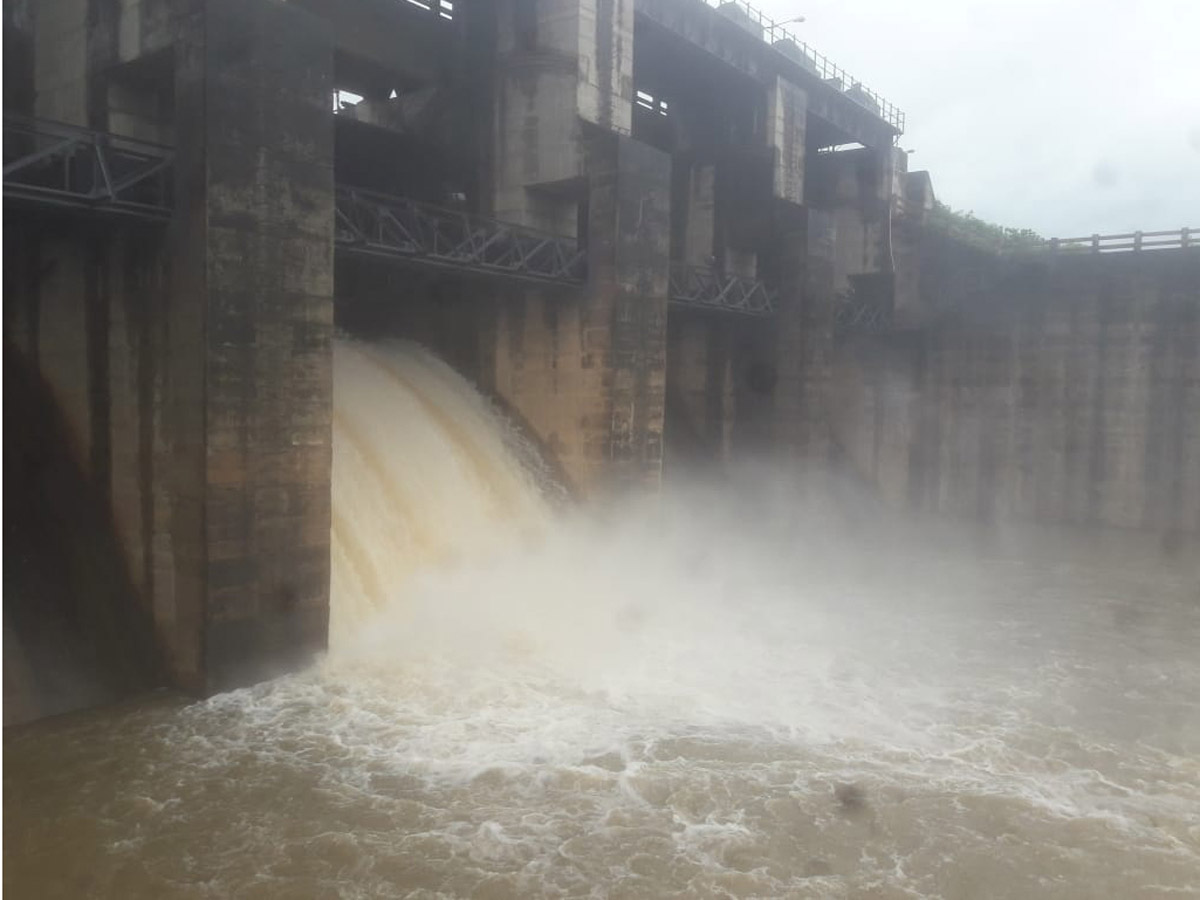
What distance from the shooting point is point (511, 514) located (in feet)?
56.5

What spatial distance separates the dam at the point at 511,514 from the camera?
8617 millimetres

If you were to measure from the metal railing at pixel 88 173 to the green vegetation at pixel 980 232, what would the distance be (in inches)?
958

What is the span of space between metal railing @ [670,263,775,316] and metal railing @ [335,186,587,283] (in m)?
3.90

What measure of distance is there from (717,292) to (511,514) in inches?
350

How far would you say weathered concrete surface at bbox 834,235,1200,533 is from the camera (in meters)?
25.4

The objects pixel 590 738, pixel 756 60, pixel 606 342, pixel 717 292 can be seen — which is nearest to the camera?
pixel 590 738

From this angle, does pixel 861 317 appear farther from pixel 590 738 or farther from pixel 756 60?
pixel 590 738

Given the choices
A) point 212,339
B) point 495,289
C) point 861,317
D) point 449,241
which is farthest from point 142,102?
point 861,317

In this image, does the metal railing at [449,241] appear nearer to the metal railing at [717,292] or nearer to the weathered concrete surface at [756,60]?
the metal railing at [717,292]

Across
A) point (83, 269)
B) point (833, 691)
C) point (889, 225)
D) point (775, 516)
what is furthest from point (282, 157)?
point (889, 225)

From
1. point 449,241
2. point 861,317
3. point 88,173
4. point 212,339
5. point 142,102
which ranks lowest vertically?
point 212,339

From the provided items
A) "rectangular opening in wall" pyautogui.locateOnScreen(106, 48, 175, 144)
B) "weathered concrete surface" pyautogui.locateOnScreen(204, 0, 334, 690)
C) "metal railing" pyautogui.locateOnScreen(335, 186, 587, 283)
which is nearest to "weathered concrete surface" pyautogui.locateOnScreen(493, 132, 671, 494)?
"metal railing" pyautogui.locateOnScreen(335, 186, 587, 283)

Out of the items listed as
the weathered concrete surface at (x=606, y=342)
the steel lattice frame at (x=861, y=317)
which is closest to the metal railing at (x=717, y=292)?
the weathered concrete surface at (x=606, y=342)

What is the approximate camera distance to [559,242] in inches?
717
